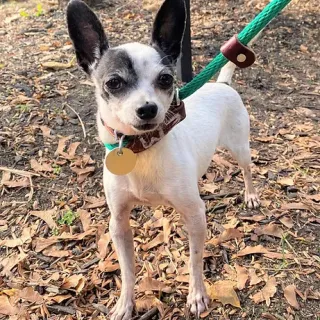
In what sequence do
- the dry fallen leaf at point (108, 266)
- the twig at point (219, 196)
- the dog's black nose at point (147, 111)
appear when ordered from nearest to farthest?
the dog's black nose at point (147, 111), the dry fallen leaf at point (108, 266), the twig at point (219, 196)

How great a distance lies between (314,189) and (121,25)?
12.6 ft

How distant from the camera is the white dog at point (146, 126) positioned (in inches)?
94.2

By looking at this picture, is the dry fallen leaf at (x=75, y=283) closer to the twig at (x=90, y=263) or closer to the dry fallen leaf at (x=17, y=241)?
the twig at (x=90, y=263)

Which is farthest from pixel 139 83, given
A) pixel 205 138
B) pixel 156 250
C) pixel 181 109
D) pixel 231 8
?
pixel 231 8

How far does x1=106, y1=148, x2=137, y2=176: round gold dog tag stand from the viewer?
243 cm

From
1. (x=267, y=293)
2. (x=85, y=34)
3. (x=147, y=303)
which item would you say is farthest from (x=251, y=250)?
(x=85, y=34)

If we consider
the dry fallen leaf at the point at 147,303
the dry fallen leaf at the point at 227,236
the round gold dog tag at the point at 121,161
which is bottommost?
the dry fallen leaf at the point at 227,236

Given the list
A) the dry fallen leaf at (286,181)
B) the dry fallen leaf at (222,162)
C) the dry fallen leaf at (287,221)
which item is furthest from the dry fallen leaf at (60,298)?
the dry fallen leaf at (286,181)

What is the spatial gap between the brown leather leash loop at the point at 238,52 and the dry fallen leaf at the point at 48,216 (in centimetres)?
195

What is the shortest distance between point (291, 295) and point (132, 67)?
5.67 feet

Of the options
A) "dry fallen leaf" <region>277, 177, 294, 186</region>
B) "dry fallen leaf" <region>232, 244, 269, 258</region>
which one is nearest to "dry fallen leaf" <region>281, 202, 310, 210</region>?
"dry fallen leaf" <region>277, 177, 294, 186</region>

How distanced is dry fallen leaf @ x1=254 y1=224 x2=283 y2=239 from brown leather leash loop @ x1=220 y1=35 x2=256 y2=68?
1510 mm

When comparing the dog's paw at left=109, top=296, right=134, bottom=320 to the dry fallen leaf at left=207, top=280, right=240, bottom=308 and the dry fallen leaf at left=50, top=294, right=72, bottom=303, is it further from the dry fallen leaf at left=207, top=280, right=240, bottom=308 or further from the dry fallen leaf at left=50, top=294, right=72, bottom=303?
the dry fallen leaf at left=207, top=280, right=240, bottom=308

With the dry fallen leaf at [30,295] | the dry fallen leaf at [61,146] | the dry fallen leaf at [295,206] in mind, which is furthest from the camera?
the dry fallen leaf at [61,146]
